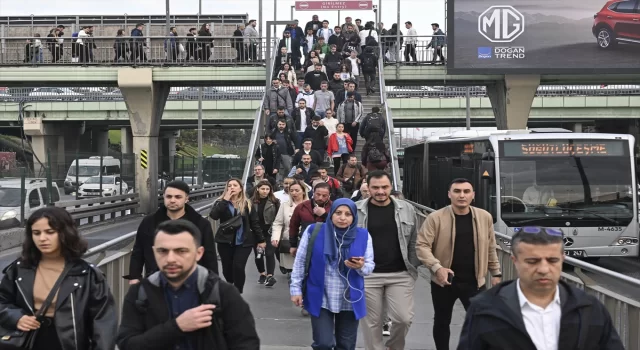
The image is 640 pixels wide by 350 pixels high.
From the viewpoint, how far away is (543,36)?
3219 centimetres

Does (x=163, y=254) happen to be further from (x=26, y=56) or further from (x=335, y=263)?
(x=26, y=56)

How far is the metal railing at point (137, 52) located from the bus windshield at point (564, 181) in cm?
1640

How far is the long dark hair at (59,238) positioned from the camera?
488 centimetres

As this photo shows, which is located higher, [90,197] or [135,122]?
[135,122]

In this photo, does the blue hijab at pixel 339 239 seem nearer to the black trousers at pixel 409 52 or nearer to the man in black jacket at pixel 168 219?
the man in black jacket at pixel 168 219

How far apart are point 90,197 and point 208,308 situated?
978 inches

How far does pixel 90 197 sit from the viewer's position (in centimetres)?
2800

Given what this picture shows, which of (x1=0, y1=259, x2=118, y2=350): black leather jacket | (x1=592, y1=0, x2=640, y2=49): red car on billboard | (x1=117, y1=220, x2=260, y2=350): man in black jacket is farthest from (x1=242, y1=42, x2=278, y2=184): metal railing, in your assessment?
(x1=117, y1=220, x2=260, y2=350): man in black jacket

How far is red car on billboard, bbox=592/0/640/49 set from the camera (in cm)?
3127

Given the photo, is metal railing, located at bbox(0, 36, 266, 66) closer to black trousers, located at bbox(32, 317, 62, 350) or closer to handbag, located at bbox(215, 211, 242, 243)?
handbag, located at bbox(215, 211, 242, 243)

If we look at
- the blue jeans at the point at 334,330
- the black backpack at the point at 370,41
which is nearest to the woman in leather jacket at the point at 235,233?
the blue jeans at the point at 334,330

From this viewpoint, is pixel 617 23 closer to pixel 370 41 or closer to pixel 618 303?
pixel 370 41

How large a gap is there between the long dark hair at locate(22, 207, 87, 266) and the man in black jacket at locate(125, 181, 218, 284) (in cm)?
220

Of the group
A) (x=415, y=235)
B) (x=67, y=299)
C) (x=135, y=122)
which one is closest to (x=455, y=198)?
(x=415, y=235)
